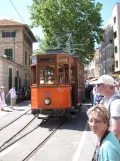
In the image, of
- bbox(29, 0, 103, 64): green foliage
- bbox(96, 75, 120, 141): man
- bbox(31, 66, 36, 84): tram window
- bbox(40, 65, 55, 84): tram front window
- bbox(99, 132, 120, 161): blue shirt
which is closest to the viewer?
bbox(99, 132, 120, 161): blue shirt

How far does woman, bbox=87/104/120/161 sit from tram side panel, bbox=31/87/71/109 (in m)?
10.8

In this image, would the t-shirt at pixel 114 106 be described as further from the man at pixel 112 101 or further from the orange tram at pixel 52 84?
the orange tram at pixel 52 84

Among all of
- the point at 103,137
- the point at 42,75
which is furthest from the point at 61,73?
the point at 103,137

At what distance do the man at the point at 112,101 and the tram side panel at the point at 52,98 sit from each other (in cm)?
955

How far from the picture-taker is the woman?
2.51 m

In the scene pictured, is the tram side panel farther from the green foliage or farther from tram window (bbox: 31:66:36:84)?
the green foliage

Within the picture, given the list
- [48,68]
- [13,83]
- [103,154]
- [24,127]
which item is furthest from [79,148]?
[13,83]

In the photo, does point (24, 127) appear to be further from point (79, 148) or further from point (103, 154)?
point (103, 154)

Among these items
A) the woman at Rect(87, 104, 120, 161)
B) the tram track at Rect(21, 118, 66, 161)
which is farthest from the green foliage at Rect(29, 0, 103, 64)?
the woman at Rect(87, 104, 120, 161)

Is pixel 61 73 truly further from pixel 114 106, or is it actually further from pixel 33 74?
pixel 114 106

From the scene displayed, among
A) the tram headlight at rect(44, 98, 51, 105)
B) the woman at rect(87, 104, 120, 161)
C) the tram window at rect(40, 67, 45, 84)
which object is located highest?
the tram window at rect(40, 67, 45, 84)

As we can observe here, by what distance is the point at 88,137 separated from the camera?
10.8 m

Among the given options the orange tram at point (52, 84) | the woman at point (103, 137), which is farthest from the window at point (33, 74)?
the woman at point (103, 137)

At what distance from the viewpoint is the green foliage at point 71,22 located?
4022 centimetres
